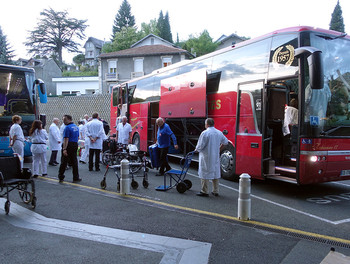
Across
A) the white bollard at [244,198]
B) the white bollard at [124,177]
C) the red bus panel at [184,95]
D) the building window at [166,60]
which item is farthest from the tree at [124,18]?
the white bollard at [244,198]

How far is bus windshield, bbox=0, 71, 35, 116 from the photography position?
36.0ft

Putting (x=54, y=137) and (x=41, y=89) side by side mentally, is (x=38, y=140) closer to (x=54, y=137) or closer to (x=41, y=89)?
(x=54, y=137)

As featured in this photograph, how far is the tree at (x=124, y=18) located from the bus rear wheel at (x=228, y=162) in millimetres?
81488

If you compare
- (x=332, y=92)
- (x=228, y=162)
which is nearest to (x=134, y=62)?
(x=228, y=162)

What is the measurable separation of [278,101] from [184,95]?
3.42 meters

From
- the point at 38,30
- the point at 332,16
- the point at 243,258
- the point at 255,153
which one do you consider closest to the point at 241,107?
the point at 255,153

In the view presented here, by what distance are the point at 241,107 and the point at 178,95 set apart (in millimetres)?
3207

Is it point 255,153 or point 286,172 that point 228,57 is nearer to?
point 255,153

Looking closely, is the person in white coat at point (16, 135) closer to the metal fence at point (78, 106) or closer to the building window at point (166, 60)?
the metal fence at point (78, 106)

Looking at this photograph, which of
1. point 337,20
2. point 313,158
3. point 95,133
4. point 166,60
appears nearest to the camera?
point 313,158

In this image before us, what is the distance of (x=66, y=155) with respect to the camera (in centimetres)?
848

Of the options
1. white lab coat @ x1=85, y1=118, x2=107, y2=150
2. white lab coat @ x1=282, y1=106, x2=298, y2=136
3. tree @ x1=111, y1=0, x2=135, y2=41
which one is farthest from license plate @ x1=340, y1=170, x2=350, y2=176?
tree @ x1=111, y1=0, x2=135, y2=41

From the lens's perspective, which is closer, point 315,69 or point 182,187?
point 315,69

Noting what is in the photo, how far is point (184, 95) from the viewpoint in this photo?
34.1 ft
